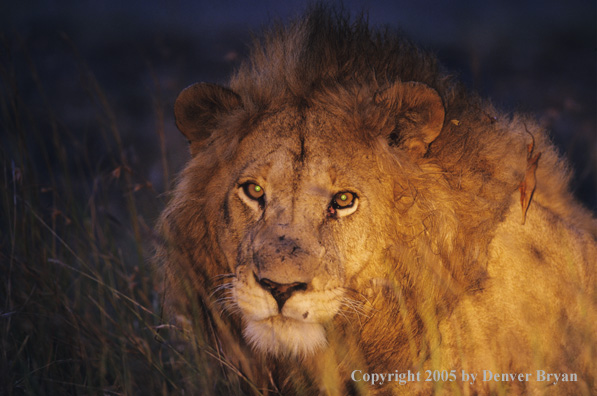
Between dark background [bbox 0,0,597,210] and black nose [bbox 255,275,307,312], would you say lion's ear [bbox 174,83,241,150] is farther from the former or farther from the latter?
dark background [bbox 0,0,597,210]

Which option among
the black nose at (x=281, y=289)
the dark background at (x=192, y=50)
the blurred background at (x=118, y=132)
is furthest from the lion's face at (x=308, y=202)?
the dark background at (x=192, y=50)

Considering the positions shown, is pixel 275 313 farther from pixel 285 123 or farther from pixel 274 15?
pixel 274 15

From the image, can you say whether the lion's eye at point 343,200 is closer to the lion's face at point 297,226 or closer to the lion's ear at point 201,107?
the lion's face at point 297,226

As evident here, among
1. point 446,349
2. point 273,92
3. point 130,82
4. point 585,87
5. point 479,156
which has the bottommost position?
point 446,349

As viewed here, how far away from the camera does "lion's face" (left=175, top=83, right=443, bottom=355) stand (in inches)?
105

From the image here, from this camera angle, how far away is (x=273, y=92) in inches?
121

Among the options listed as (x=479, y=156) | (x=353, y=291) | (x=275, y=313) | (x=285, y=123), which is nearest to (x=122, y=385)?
(x=275, y=313)

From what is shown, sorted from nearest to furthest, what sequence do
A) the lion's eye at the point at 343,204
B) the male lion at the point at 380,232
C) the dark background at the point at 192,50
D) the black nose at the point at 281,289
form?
the black nose at the point at 281,289 < the male lion at the point at 380,232 < the lion's eye at the point at 343,204 < the dark background at the point at 192,50

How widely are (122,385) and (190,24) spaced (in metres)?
12.0

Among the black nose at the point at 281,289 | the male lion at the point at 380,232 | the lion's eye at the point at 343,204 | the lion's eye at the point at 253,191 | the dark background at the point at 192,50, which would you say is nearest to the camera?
the black nose at the point at 281,289

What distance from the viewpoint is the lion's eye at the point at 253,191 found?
2982mm

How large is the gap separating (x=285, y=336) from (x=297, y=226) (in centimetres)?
48

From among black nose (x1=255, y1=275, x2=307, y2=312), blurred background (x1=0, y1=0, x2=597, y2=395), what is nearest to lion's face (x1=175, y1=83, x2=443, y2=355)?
black nose (x1=255, y1=275, x2=307, y2=312)

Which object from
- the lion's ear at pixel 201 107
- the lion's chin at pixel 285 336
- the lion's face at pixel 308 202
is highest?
the lion's ear at pixel 201 107
